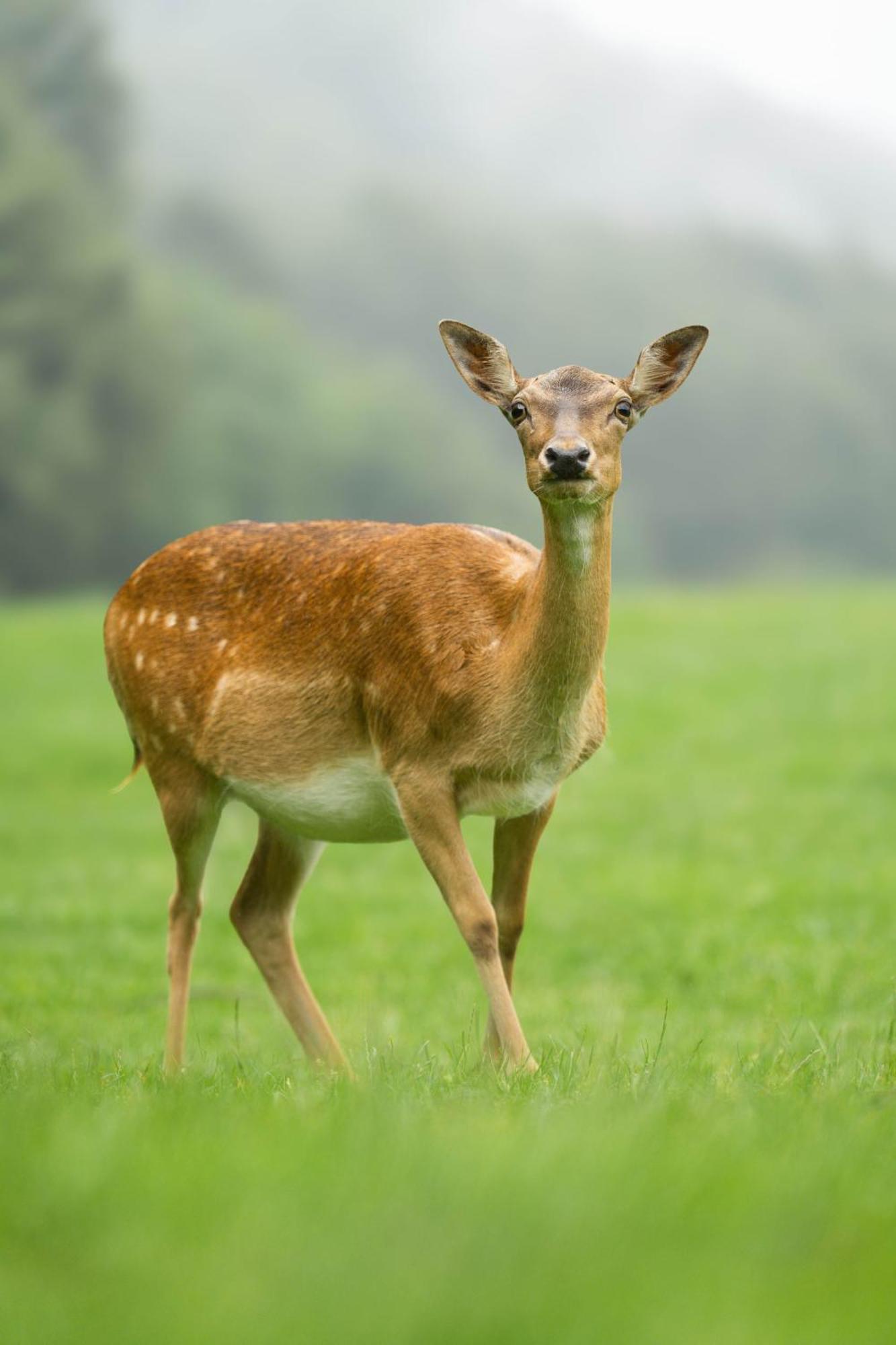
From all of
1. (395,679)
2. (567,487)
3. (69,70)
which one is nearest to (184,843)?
(395,679)

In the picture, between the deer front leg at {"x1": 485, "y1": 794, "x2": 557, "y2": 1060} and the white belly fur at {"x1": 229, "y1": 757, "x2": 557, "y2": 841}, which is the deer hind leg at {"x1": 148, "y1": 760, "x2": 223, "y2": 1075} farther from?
the deer front leg at {"x1": 485, "y1": 794, "x2": 557, "y2": 1060}

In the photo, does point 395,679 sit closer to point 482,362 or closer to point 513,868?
point 513,868

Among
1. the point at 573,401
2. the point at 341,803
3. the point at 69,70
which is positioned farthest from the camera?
the point at 69,70

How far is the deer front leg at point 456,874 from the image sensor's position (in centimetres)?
492

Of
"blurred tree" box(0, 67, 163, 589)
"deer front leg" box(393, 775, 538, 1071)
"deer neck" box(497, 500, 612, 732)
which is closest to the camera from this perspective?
"deer neck" box(497, 500, 612, 732)

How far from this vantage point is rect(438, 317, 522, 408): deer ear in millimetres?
5051

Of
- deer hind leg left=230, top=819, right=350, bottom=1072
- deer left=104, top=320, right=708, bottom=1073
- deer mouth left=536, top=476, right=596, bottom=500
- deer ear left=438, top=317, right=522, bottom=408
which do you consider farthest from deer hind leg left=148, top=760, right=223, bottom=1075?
deer mouth left=536, top=476, right=596, bottom=500

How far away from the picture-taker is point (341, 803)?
5.39 meters

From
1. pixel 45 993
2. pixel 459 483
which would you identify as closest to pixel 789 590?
pixel 459 483

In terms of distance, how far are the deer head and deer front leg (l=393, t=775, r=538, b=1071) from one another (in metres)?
0.93

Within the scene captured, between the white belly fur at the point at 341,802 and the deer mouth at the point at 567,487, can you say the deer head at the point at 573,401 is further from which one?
the white belly fur at the point at 341,802

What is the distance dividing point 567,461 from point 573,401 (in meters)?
0.32

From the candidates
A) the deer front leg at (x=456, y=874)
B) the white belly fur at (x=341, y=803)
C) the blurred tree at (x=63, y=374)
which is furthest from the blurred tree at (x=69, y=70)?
the deer front leg at (x=456, y=874)

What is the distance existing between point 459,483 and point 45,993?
35.9 m
